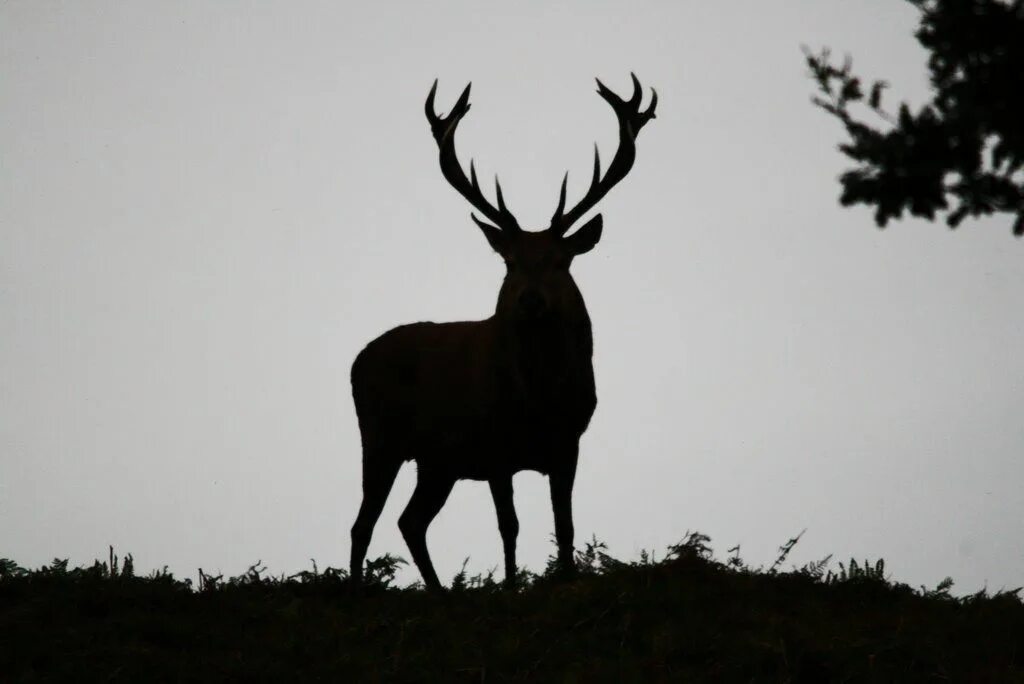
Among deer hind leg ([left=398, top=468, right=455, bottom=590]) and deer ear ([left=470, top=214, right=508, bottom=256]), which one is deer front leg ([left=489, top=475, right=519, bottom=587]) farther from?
deer ear ([left=470, top=214, right=508, bottom=256])

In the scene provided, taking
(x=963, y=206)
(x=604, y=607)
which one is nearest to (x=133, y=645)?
(x=604, y=607)

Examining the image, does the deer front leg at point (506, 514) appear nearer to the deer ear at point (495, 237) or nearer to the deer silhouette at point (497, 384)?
the deer silhouette at point (497, 384)

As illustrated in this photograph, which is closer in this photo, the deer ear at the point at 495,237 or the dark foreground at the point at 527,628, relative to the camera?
the dark foreground at the point at 527,628

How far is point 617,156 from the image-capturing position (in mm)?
9586

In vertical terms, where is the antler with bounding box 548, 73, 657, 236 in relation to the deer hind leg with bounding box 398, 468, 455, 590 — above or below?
above

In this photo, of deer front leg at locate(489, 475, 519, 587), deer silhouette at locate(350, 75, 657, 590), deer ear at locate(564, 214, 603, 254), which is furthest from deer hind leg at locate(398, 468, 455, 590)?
deer ear at locate(564, 214, 603, 254)

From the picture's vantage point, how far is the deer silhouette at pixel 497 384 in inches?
336

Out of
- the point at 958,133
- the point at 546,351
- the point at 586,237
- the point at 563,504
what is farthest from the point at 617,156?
the point at 958,133

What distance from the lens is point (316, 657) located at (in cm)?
642

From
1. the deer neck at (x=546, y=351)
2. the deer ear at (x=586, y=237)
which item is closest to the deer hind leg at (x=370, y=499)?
the deer neck at (x=546, y=351)

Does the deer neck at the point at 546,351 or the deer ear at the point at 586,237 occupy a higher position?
the deer ear at the point at 586,237

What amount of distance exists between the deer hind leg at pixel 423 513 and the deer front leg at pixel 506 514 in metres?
0.76

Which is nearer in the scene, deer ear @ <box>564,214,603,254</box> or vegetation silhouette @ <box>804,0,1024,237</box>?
vegetation silhouette @ <box>804,0,1024,237</box>

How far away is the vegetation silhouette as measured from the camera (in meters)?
3.59
